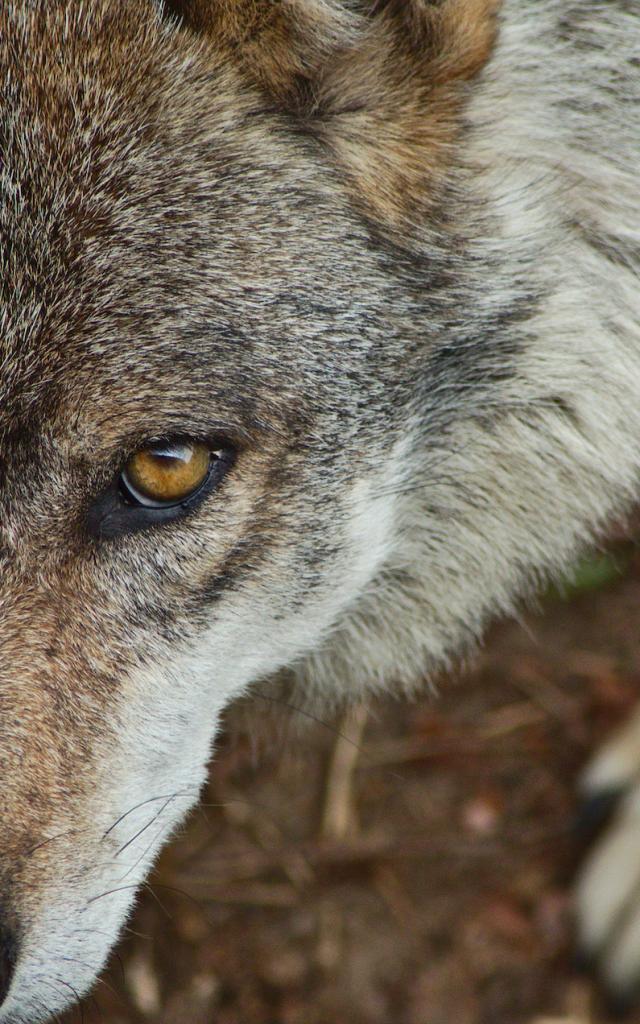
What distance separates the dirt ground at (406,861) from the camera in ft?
11.1

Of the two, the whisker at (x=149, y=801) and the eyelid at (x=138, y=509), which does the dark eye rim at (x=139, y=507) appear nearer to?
the eyelid at (x=138, y=509)

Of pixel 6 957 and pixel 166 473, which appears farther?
pixel 166 473

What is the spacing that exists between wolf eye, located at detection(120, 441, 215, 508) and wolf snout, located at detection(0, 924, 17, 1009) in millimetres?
737

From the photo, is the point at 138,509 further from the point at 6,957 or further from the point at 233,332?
the point at 6,957

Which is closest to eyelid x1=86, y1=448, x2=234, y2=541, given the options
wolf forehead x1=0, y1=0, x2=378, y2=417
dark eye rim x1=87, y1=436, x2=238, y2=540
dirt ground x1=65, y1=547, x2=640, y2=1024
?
dark eye rim x1=87, y1=436, x2=238, y2=540

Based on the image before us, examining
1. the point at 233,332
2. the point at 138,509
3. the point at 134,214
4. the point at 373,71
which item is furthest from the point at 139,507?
the point at 373,71

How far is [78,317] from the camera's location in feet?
6.34

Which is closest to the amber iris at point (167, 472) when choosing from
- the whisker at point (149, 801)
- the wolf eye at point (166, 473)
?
the wolf eye at point (166, 473)

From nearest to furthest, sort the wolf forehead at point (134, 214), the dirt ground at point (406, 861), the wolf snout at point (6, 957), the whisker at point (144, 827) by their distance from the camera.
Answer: the wolf snout at point (6, 957) → the wolf forehead at point (134, 214) → the whisker at point (144, 827) → the dirt ground at point (406, 861)

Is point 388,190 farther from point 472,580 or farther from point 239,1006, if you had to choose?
point 239,1006

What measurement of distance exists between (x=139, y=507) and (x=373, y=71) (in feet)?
2.98

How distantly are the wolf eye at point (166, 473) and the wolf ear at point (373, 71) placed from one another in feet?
1.91

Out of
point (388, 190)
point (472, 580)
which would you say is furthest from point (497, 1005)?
point (388, 190)

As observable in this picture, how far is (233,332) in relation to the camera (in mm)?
1990
